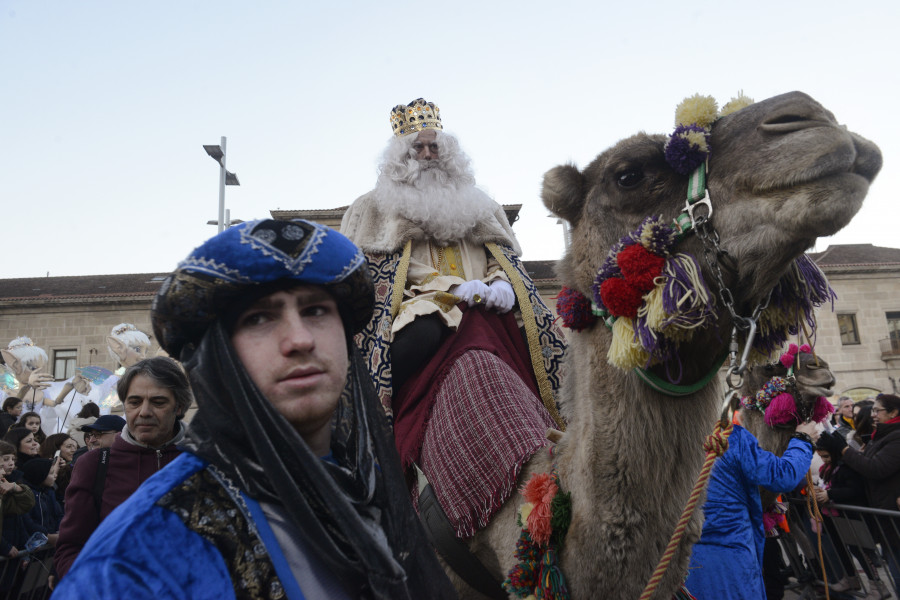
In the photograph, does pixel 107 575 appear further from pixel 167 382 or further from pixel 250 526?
pixel 167 382

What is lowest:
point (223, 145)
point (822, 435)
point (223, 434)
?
point (822, 435)

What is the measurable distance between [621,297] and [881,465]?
16.3ft

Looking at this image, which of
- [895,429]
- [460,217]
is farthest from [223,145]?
[895,429]

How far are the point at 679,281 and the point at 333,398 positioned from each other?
121 centimetres

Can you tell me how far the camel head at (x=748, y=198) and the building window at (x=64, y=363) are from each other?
1296 inches

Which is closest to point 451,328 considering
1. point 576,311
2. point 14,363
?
point 576,311

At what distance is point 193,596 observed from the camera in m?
1.18

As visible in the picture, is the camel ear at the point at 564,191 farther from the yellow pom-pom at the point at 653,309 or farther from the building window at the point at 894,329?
the building window at the point at 894,329

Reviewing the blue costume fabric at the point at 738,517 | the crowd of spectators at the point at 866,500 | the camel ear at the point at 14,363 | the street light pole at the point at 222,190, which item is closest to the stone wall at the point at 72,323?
the street light pole at the point at 222,190

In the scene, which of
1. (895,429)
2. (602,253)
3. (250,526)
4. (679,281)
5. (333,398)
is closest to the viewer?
(250,526)

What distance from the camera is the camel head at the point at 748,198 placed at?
1.88 meters

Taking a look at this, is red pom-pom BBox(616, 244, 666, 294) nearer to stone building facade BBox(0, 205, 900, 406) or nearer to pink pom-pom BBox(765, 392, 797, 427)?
pink pom-pom BBox(765, 392, 797, 427)

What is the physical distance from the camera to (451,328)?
358cm

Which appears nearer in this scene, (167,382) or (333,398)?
(333,398)
